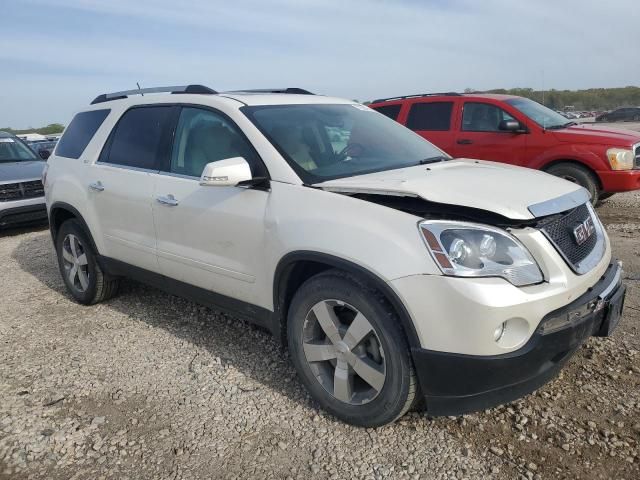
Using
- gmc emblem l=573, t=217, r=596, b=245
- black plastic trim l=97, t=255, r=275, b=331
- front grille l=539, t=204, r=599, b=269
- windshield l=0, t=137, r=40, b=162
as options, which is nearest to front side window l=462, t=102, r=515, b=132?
gmc emblem l=573, t=217, r=596, b=245

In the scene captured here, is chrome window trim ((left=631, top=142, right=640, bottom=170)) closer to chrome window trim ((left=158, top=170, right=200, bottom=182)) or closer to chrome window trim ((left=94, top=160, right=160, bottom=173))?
chrome window trim ((left=158, top=170, right=200, bottom=182))

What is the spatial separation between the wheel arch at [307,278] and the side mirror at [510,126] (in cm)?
554

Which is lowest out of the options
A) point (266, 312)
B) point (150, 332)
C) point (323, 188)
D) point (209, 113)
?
point (150, 332)

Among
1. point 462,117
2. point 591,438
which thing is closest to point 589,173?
point 462,117

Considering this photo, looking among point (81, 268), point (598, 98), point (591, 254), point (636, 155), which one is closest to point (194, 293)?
point (81, 268)

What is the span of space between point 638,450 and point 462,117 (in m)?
6.29

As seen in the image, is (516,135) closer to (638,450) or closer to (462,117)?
(462,117)

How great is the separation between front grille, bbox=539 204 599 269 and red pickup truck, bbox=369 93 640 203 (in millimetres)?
4810

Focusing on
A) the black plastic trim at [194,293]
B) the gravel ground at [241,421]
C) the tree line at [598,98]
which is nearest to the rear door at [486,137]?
the gravel ground at [241,421]

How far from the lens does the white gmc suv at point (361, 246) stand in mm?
2324

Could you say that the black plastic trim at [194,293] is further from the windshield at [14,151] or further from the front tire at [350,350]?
the windshield at [14,151]

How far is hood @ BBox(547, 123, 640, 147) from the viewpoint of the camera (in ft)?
22.9

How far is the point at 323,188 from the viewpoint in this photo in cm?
282

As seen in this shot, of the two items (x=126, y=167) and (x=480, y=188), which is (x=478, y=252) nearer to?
(x=480, y=188)
